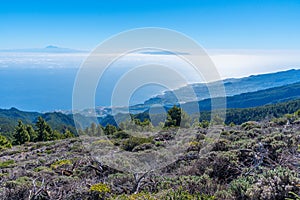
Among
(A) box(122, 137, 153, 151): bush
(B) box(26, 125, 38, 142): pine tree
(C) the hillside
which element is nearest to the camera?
(C) the hillside

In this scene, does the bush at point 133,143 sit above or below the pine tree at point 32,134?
above

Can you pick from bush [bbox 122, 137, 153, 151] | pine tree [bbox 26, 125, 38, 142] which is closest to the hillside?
bush [bbox 122, 137, 153, 151]

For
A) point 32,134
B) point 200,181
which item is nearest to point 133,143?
point 200,181

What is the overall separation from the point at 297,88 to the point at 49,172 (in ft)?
709

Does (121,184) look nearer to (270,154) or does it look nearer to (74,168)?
A: (74,168)

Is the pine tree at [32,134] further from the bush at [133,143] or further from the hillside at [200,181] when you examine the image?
the hillside at [200,181]

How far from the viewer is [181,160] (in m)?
8.40

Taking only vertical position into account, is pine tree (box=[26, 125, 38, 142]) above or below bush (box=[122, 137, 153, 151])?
below

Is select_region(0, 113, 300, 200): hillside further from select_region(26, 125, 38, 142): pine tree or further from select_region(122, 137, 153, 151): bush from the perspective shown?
select_region(26, 125, 38, 142): pine tree

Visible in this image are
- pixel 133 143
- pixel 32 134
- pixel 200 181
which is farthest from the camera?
pixel 32 134

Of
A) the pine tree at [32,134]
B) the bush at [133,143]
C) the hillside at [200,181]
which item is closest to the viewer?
the hillside at [200,181]

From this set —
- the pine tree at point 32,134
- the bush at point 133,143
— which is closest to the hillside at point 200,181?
the bush at point 133,143

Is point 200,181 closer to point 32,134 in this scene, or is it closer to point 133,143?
point 133,143

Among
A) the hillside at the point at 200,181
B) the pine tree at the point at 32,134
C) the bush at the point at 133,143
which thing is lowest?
the pine tree at the point at 32,134
